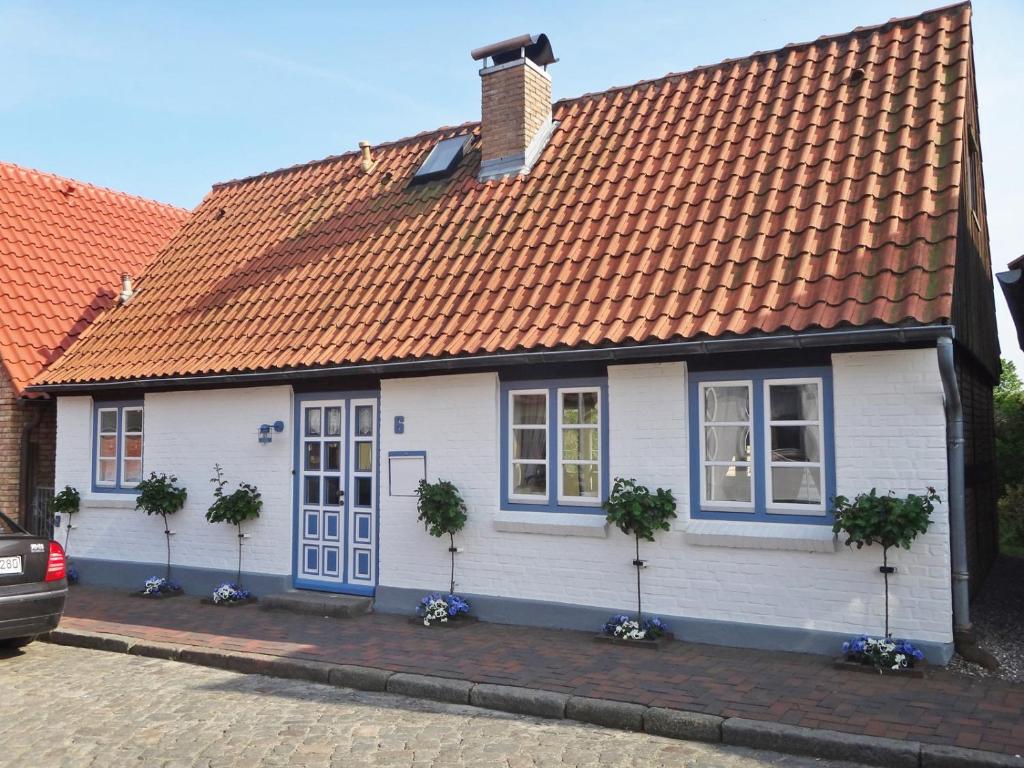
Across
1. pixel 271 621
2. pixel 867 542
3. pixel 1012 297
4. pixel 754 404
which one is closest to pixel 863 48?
pixel 1012 297

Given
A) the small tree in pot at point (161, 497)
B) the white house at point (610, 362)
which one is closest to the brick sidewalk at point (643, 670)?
the white house at point (610, 362)

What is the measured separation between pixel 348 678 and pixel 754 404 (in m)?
4.35

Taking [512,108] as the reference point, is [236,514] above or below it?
below

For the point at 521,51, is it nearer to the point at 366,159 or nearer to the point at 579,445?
the point at 366,159

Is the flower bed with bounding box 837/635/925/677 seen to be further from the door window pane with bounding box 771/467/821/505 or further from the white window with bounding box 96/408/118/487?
the white window with bounding box 96/408/118/487

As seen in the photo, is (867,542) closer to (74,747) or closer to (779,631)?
(779,631)

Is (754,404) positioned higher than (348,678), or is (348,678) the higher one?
(754,404)

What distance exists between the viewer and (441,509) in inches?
384

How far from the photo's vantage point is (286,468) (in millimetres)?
11562

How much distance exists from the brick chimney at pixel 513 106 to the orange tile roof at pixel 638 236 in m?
0.28

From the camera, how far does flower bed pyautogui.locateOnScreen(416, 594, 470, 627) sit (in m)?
9.72

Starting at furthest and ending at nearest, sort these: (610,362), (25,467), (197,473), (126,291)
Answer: (126,291) < (25,467) < (197,473) < (610,362)

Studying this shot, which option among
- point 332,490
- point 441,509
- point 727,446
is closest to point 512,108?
point 332,490

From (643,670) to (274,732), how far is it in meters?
3.01
